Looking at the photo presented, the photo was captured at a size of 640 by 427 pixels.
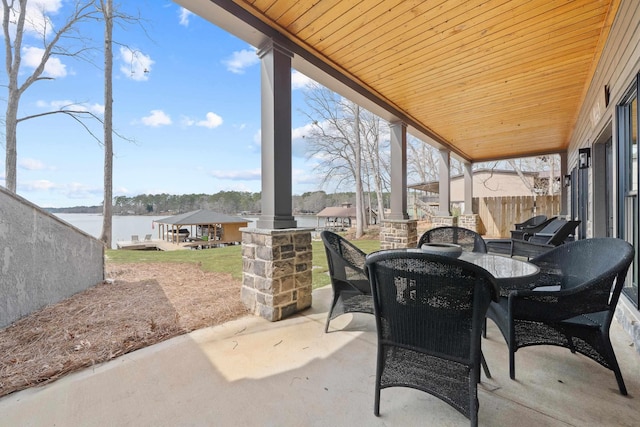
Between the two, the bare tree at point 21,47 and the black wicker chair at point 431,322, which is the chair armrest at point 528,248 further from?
the bare tree at point 21,47

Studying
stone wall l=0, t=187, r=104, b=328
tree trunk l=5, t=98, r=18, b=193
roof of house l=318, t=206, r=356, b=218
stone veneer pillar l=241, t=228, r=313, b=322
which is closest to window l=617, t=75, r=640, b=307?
stone veneer pillar l=241, t=228, r=313, b=322

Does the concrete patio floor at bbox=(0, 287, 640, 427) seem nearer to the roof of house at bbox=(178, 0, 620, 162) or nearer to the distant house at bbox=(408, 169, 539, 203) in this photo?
the roof of house at bbox=(178, 0, 620, 162)

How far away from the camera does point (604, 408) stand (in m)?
1.58

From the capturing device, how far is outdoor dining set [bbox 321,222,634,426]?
1.33 meters

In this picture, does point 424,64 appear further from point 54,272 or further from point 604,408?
point 54,272

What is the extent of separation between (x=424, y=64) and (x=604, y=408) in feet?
11.7

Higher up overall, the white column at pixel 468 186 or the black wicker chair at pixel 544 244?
the white column at pixel 468 186

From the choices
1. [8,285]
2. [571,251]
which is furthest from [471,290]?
[8,285]

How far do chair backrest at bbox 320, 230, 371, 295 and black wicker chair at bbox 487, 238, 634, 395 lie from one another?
38.9 inches

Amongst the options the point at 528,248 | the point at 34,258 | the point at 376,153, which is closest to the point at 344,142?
the point at 376,153

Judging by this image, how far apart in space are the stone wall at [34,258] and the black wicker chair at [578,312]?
4170mm

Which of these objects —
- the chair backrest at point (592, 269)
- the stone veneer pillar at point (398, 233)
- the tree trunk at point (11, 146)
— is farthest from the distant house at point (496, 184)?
the tree trunk at point (11, 146)

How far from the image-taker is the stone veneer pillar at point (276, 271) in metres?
2.80

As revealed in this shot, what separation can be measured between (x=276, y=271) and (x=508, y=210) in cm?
1106
